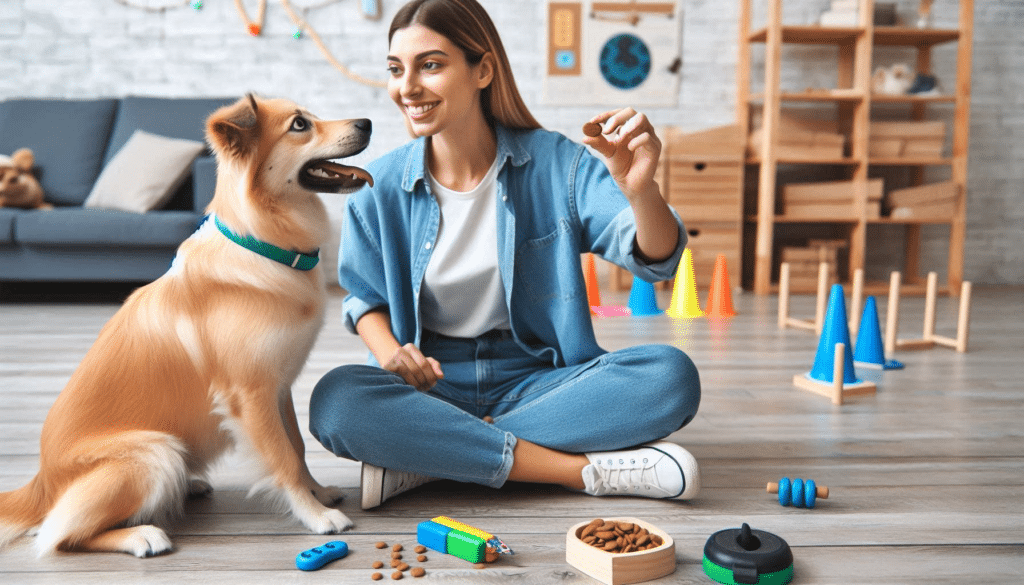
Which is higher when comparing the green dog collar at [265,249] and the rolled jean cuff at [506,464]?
the green dog collar at [265,249]

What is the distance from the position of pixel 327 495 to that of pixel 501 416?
364mm

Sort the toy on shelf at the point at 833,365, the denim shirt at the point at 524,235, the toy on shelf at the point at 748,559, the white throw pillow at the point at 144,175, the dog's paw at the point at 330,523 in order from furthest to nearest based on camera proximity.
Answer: the white throw pillow at the point at 144,175
the toy on shelf at the point at 833,365
the denim shirt at the point at 524,235
the dog's paw at the point at 330,523
the toy on shelf at the point at 748,559

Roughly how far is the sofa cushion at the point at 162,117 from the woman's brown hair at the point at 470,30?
125 inches

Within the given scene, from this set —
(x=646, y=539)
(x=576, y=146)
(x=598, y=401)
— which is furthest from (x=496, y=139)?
(x=646, y=539)

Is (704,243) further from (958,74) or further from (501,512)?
(501,512)

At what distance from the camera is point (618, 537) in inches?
48.2

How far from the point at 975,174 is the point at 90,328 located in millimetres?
4985

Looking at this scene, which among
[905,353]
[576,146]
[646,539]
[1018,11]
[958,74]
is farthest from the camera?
[1018,11]

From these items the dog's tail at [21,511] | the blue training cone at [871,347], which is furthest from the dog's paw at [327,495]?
the blue training cone at [871,347]

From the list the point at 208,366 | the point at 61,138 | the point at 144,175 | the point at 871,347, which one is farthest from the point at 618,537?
the point at 61,138

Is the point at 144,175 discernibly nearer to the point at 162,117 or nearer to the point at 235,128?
the point at 162,117

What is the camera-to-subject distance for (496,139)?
1656mm

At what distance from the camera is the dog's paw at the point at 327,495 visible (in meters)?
1.48

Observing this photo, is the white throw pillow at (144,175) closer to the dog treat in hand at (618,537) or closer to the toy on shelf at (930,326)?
the toy on shelf at (930,326)
